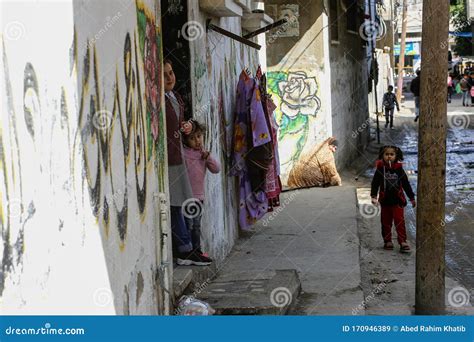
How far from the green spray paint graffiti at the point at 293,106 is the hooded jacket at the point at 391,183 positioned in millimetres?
5545

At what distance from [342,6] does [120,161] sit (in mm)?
14462

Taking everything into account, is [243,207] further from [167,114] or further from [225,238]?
[167,114]

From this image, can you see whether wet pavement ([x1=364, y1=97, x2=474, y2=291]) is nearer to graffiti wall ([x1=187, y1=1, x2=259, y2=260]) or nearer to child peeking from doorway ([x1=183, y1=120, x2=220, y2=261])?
graffiti wall ([x1=187, y1=1, x2=259, y2=260])

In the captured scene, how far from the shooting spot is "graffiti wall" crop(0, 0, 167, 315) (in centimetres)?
368

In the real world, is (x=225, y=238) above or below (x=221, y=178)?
below

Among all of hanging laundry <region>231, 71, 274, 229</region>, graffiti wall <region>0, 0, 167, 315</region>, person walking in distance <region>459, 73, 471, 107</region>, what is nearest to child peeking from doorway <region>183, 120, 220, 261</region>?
hanging laundry <region>231, 71, 274, 229</region>

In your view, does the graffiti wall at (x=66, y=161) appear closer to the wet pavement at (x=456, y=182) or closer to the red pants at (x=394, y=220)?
the wet pavement at (x=456, y=182)

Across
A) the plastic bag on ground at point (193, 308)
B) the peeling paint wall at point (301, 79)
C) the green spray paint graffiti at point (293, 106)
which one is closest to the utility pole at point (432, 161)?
the plastic bag on ground at point (193, 308)

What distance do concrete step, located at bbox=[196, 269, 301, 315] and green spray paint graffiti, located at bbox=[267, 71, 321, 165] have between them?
7.71m

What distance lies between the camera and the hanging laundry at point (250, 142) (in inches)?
377

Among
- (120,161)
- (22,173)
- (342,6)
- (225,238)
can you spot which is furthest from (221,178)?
(342,6)

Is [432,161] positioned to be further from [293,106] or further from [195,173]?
[293,106]

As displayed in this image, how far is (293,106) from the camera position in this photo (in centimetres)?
1590

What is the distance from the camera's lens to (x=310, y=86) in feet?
52.0
